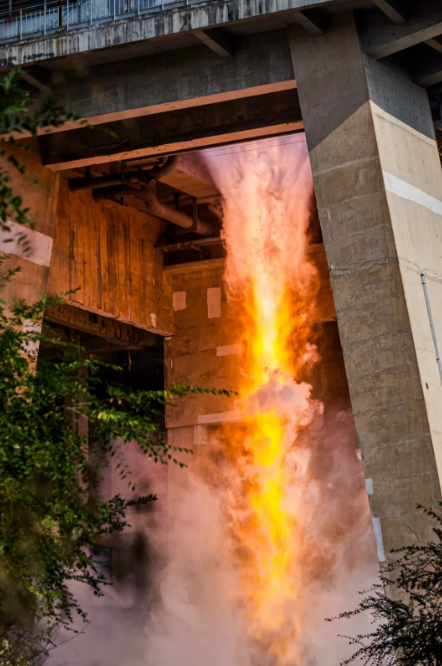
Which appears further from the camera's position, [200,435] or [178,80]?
[200,435]

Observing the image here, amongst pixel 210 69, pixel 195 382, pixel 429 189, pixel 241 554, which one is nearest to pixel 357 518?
pixel 241 554

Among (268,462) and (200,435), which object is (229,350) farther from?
(268,462)

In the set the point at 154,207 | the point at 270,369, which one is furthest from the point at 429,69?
the point at 270,369

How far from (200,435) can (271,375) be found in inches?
94.6

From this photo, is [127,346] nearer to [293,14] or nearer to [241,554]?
[241,554]

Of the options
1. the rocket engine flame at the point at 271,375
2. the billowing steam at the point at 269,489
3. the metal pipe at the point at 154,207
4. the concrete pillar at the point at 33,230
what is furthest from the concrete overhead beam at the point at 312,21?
the rocket engine flame at the point at 271,375

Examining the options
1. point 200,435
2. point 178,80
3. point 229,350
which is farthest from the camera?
point 229,350

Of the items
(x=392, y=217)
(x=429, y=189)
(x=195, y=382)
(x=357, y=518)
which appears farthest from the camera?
(x=195, y=382)

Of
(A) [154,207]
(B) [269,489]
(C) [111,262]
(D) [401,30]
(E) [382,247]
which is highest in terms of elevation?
(A) [154,207]

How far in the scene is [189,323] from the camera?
1131 inches

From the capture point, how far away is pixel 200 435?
2798 centimetres

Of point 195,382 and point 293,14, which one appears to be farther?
point 195,382

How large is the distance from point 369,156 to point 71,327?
452 inches

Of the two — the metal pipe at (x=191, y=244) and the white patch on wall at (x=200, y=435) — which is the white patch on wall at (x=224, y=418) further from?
the metal pipe at (x=191, y=244)
